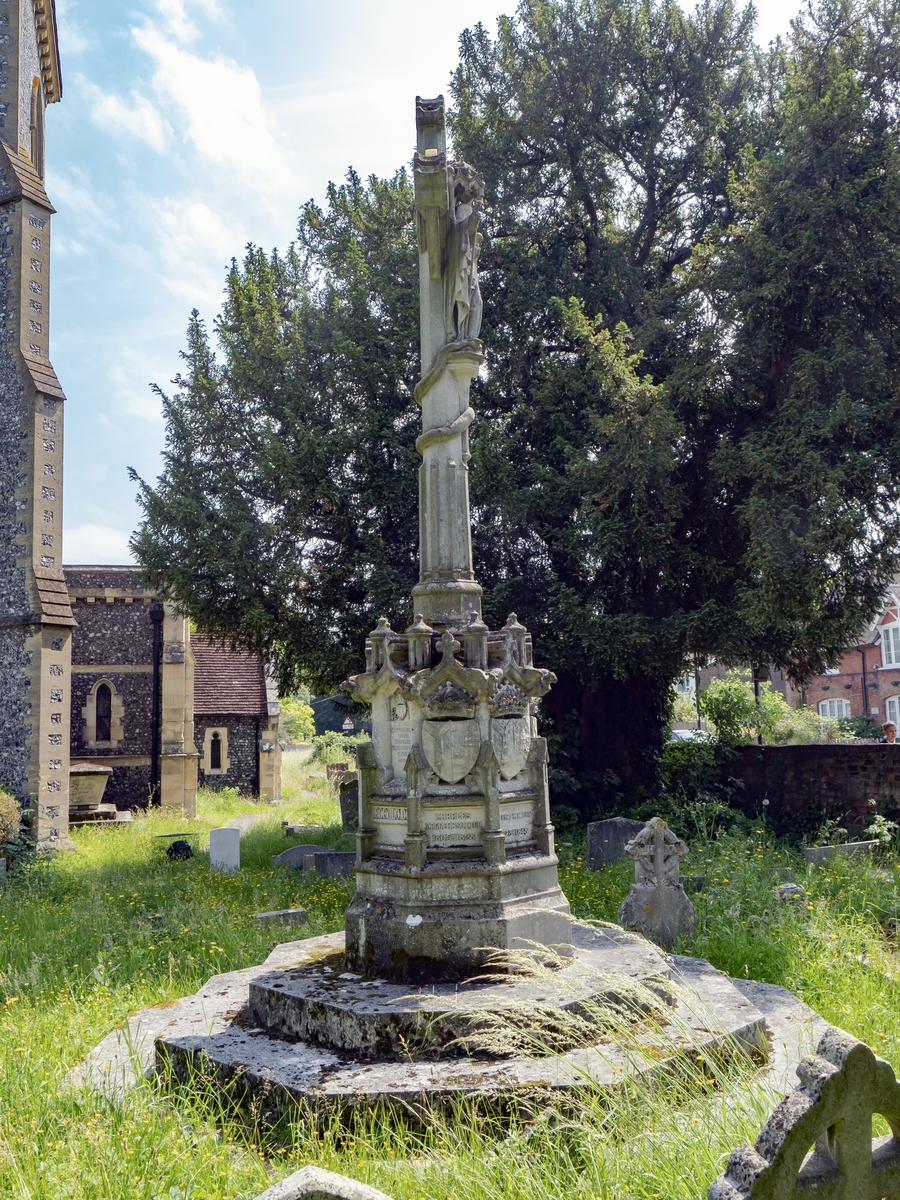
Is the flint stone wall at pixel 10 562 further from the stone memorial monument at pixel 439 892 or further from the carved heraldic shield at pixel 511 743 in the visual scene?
the carved heraldic shield at pixel 511 743

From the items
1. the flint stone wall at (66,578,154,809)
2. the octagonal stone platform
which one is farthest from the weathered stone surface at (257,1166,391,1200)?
the flint stone wall at (66,578,154,809)

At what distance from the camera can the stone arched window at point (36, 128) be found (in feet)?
64.0

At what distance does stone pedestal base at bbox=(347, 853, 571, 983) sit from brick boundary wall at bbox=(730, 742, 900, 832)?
928 cm

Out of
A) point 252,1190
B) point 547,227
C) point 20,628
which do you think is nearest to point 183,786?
point 20,628

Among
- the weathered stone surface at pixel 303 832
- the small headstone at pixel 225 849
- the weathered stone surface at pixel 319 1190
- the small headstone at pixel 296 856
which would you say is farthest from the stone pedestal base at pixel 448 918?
the weathered stone surface at pixel 303 832

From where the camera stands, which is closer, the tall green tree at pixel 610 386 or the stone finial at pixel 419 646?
the stone finial at pixel 419 646

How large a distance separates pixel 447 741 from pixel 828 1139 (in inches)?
151

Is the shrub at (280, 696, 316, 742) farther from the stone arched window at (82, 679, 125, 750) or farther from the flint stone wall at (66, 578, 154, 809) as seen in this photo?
the stone arched window at (82, 679, 125, 750)

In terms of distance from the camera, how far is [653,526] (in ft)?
43.8

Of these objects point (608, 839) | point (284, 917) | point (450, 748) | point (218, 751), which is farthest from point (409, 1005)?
point (218, 751)

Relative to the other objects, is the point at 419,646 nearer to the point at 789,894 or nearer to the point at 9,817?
the point at 789,894

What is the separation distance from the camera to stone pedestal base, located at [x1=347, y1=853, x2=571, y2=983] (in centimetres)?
Answer: 547

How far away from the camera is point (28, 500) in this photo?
1652 cm

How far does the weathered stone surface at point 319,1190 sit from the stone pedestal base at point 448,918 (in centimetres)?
315
